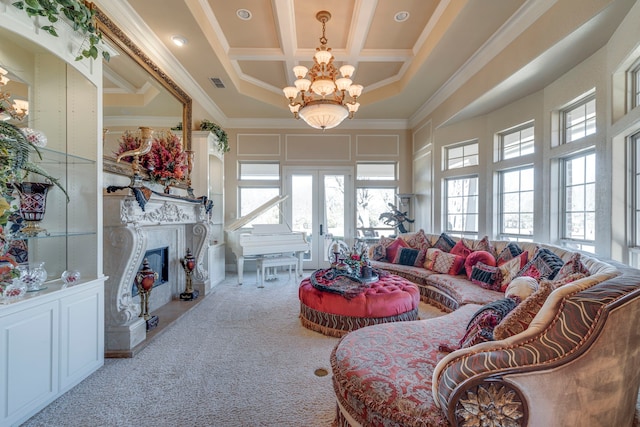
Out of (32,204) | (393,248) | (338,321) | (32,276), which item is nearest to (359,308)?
(338,321)

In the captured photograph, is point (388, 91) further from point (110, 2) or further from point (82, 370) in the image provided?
point (82, 370)

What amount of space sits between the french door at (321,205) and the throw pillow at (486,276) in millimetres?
3138

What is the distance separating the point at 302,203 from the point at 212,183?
2.02 metres

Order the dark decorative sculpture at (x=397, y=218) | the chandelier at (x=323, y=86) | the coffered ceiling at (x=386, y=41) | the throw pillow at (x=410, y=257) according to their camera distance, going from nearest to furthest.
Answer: the coffered ceiling at (x=386, y=41) < the chandelier at (x=323, y=86) < the throw pillow at (x=410, y=257) < the dark decorative sculpture at (x=397, y=218)

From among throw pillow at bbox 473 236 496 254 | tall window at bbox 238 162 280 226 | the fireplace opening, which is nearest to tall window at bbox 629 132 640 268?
throw pillow at bbox 473 236 496 254

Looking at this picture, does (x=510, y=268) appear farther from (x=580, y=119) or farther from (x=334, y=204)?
(x=334, y=204)

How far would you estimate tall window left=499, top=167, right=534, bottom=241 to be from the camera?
4074 mm

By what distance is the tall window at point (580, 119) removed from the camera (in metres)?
3.06

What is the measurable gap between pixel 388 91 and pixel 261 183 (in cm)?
329

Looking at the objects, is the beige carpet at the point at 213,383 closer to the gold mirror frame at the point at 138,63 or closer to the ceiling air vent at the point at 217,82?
the gold mirror frame at the point at 138,63

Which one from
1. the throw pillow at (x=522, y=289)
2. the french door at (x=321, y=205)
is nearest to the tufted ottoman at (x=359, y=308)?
the throw pillow at (x=522, y=289)

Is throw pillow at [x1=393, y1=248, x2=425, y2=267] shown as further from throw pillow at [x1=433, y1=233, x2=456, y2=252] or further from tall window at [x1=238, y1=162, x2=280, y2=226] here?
tall window at [x1=238, y1=162, x2=280, y2=226]

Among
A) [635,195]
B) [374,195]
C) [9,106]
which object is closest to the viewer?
[9,106]

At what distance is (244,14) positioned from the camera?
338 cm
